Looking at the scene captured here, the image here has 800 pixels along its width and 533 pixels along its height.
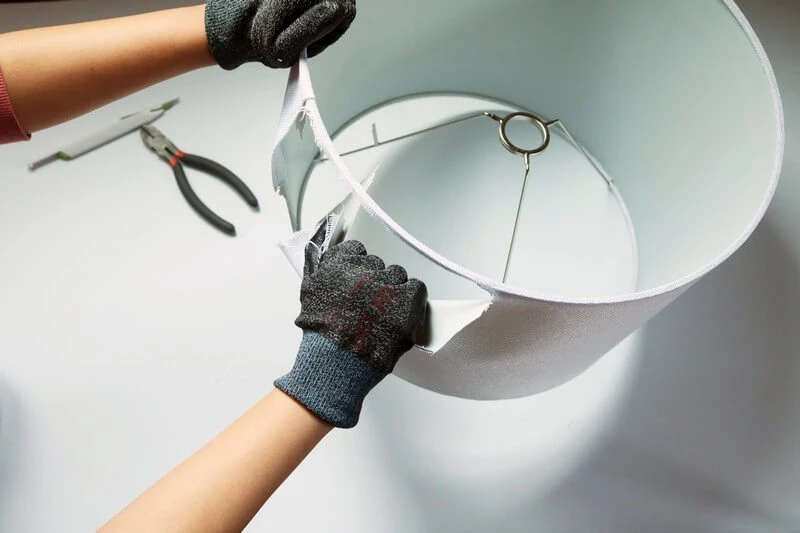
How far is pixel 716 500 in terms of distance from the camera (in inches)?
27.9

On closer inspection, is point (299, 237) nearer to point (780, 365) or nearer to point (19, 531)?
point (19, 531)

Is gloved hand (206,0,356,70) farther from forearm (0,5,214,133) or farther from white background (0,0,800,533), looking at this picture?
white background (0,0,800,533)

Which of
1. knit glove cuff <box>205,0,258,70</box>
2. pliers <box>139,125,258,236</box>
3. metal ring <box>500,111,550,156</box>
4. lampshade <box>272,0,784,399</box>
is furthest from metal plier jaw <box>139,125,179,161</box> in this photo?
metal ring <box>500,111,550,156</box>

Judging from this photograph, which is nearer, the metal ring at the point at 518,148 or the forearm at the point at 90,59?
the forearm at the point at 90,59

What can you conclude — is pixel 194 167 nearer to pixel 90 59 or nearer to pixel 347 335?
pixel 90 59

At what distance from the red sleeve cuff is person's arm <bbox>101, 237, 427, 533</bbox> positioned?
292 mm

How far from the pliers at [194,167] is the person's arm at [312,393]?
36cm

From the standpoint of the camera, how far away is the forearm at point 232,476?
0.44 metres

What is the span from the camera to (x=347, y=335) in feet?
1.55

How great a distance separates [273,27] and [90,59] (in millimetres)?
165

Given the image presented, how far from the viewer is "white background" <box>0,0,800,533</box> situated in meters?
0.70

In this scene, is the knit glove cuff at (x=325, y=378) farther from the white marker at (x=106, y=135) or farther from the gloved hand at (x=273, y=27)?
the white marker at (x=106, y=135)

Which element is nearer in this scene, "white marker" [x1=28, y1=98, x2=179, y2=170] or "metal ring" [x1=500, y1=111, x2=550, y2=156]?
"metal ring" [x1=500, y1=111, x2=550, y2=156]

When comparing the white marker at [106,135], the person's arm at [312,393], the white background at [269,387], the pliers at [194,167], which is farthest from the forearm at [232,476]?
the white marker at [106,135]
